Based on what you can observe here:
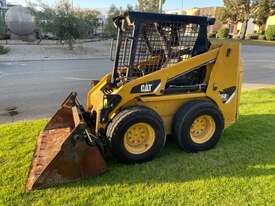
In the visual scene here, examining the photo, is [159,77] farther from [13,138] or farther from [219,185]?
[13,138]

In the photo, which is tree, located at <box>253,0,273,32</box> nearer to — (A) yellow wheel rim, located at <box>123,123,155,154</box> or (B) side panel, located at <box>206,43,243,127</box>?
(B) side panel, located at <box>206,43,243,127</box>

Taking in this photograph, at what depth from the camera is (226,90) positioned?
4.66 meters

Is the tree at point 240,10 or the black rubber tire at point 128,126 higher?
the tree at point 240,10

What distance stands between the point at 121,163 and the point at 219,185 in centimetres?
131

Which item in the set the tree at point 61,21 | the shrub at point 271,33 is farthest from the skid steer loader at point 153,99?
the shrub at point 271,33

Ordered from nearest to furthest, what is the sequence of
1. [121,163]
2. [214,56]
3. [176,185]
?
[176,185]
[121,163]
[214,56]

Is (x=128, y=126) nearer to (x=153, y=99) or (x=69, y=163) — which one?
(x=153, y=99)

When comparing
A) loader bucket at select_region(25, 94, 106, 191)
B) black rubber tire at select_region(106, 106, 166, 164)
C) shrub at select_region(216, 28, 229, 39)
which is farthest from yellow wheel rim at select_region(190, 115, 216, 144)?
shrub at select_region(216, 28, 229, 39)

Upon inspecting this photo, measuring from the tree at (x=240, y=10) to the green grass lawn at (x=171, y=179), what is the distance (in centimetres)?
4066

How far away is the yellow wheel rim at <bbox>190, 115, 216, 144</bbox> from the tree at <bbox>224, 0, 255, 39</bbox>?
41.1m

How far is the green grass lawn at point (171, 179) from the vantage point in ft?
11.0

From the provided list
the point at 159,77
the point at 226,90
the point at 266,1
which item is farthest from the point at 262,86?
the point at 266,1

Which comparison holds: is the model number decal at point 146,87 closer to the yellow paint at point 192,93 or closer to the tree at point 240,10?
the yellow paint at point 192,93

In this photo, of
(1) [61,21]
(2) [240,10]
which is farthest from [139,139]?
(2) [240,10]
